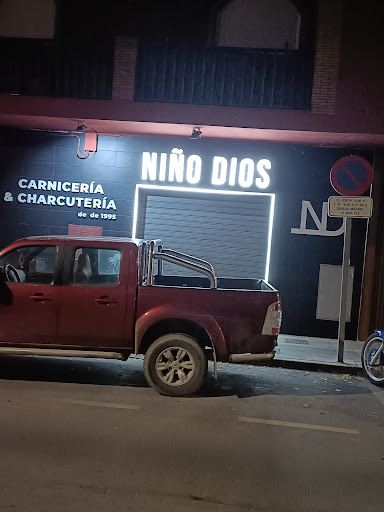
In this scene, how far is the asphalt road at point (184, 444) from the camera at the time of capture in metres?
4.20

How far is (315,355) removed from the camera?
9.70 m

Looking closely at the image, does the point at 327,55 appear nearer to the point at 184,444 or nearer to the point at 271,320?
the point at 271,320

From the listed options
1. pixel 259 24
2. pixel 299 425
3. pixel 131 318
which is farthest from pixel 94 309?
pixel 259 24

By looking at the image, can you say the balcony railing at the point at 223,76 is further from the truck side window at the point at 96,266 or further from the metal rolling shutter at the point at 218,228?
the truck side window at the point at 96,266

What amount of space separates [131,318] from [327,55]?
696cm

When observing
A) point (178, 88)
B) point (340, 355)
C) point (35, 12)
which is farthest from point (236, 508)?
point (35, 12)

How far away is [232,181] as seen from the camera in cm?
1183

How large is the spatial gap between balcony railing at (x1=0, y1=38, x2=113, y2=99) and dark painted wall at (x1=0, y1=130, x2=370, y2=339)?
1063 mm

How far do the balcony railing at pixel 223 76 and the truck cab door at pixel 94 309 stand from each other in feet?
17.4

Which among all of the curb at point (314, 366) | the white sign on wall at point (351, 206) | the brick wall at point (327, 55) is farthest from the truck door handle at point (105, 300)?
the brick wall at point (327, 55)

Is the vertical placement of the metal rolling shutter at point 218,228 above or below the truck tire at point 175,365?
above

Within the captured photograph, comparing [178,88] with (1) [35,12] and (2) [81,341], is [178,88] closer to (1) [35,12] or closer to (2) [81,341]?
(1) [35,12]

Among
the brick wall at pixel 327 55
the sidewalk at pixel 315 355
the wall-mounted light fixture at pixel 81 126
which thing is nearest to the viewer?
the sidewalk at pixel 315 355

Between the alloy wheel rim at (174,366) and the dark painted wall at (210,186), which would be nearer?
the alloy wheel rim at (174,366)
